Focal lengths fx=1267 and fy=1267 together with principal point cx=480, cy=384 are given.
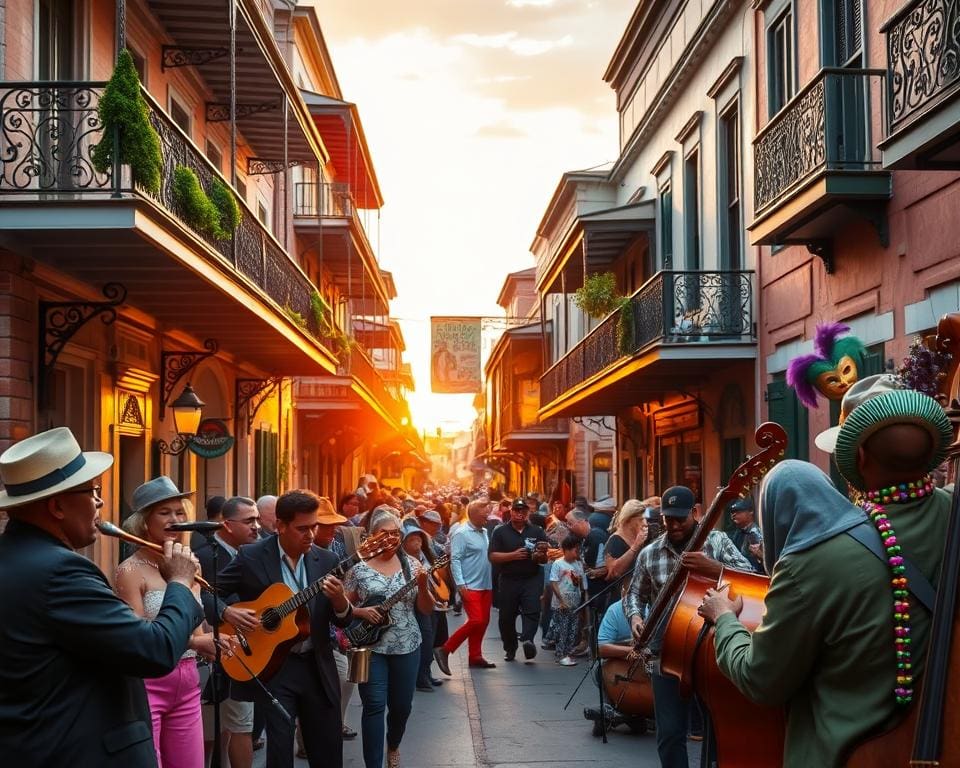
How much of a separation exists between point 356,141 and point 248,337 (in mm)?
11465

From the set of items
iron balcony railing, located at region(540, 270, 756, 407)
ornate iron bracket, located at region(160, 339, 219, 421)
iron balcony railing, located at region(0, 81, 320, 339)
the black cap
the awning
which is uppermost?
the awning

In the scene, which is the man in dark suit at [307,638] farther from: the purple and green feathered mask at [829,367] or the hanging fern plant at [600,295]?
the hanging fern plant at [600,295]

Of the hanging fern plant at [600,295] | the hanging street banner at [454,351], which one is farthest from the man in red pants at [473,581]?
the hanging street banner at [454,351]

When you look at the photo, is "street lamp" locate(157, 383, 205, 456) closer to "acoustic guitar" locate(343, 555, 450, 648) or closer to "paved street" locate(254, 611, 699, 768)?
"paved street" locate(254, 611, 699, 768)

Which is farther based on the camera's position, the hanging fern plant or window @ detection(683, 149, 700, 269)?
the hanging fern plant

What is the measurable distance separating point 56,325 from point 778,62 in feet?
31.1

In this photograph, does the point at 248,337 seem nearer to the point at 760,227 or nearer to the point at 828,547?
the point at 760,227

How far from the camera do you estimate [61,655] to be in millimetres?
3576

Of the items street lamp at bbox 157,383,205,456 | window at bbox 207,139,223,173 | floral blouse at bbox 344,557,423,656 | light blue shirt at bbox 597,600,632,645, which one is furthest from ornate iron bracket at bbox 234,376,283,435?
light blue shirt at bbox 597,600,632,645

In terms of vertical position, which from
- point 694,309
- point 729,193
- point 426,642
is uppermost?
point 729,193

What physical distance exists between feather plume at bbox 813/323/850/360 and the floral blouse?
338cm

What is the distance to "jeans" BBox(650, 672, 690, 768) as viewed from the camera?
22.2ft

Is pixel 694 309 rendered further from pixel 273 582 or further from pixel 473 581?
pixel 273 582

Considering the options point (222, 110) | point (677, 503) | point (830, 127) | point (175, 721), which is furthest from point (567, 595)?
point (175, 721)
